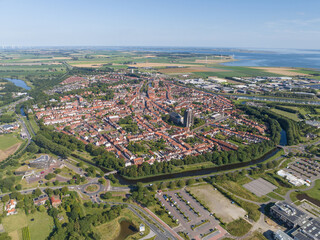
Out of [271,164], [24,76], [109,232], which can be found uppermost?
[24,76]

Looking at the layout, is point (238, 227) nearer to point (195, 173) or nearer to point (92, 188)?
point (195, 173)

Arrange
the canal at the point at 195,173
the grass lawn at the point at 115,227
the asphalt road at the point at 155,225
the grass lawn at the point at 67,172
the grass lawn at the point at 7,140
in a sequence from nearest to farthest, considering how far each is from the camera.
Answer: the asphalt road at the point at 155,225
the grass lawn at the point at 115,227
the canal at the point at 195,173
the grass lawn at the point at 67,172
the grass lawn at the point at 7,140

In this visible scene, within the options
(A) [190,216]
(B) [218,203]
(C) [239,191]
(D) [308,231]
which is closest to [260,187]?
(C) [239,191]

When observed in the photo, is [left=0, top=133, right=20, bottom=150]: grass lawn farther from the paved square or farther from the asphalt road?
the paved square

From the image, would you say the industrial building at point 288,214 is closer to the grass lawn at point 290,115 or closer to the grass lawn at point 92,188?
the grass lawn at point 92,188

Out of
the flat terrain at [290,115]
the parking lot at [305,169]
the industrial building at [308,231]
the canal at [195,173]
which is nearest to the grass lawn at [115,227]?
the canal at [195,173]

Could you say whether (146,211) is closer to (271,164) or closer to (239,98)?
(271,164)

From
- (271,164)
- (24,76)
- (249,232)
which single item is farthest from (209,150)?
(24,76)
